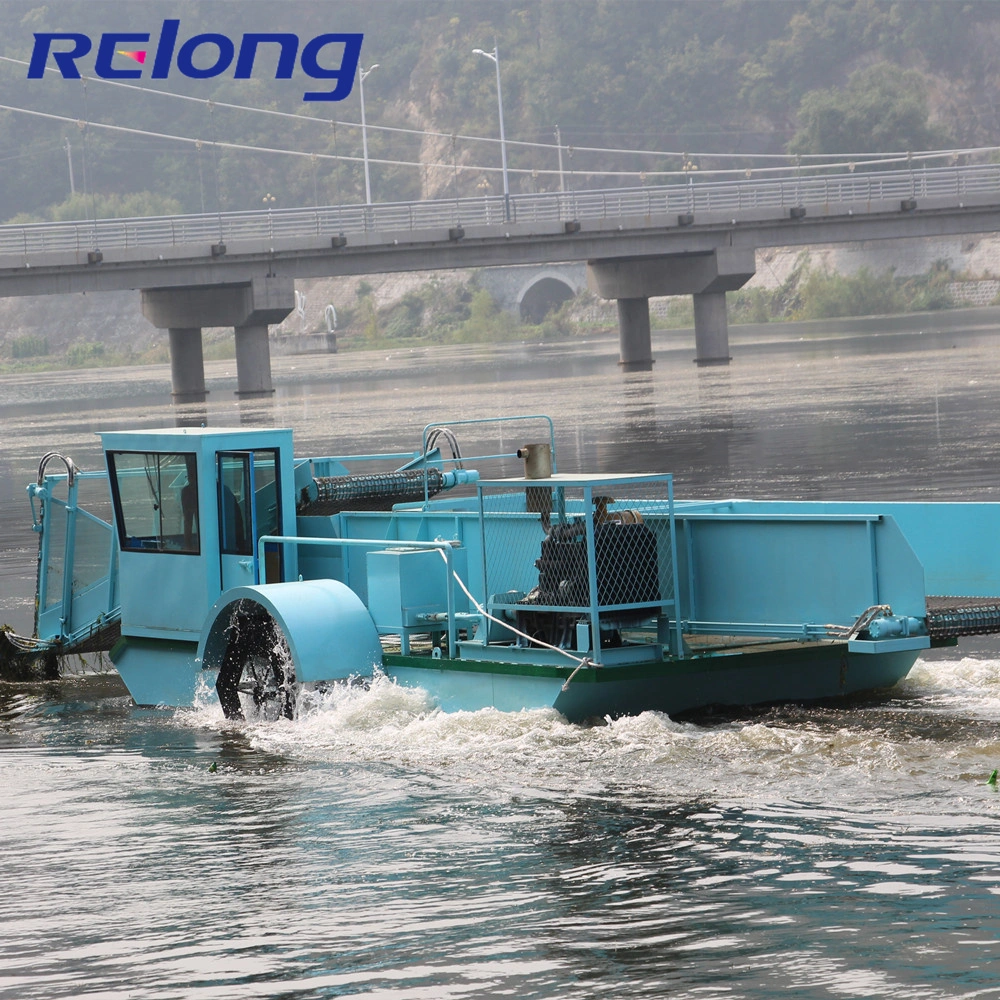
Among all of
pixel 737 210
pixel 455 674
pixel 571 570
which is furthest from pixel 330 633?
pixel 737 210

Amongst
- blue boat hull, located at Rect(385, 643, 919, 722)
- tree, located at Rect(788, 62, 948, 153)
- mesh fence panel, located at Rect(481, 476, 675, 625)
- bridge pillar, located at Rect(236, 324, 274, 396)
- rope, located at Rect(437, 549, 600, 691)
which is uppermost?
tree, located at Rect(788, 62, 948, 153)

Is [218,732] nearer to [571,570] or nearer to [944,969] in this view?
[571,570]

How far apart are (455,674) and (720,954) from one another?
485 centimetres

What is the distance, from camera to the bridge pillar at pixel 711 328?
2995 inches

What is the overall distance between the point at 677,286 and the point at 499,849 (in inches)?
2754

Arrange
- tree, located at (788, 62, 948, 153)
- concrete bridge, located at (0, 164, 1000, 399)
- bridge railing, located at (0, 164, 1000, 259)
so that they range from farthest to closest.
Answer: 1. tree, located at (788, 62, 948, 153)
2. bridge railing, located at (0, 164, 1000, 259)
3. concrete bridge, located at (0, 164, 1000, 399)

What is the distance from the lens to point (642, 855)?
8250 mm

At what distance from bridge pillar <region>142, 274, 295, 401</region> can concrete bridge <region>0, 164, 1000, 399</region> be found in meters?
0.06

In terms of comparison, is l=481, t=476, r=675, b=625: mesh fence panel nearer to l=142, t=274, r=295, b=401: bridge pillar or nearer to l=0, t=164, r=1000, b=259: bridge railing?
l=0, t=164, r=1000, b=259: bridge railing

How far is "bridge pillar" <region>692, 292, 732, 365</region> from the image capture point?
76062mm

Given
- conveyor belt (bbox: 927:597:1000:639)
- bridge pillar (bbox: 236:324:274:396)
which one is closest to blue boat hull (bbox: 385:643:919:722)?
conveyor belt (bbox: 927:597:1000:639)

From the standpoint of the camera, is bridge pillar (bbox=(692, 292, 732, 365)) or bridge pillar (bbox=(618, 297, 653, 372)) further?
bridge pillar (bbox=(618, 297, 653, 372))

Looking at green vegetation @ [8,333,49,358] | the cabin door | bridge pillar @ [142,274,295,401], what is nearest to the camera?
the cabin door

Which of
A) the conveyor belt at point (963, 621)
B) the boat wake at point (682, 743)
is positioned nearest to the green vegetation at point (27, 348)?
the boat wake at point (682, 743)
